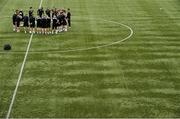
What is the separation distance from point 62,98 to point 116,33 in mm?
14821

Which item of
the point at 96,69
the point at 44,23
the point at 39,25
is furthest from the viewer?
the point at 39,25

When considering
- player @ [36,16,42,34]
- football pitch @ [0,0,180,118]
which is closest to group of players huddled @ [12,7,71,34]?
player @ [36,16,42,34]

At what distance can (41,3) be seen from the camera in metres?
52.0

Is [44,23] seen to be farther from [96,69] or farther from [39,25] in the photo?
[96,69]

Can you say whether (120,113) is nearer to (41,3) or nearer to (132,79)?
(132,79)

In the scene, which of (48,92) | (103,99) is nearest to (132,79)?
(103,99)

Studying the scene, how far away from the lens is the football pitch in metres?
23.5

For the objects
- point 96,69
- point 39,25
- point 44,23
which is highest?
point 44,23

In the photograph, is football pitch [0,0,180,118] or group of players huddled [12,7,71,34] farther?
group of players huddled [12,7,71,34]

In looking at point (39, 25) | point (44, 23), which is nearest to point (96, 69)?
point (44, 23)

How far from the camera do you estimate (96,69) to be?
29312 millimetres

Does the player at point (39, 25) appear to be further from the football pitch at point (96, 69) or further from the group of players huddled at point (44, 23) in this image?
the football pitch at point (96, 69)

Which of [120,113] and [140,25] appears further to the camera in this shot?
[140,25]

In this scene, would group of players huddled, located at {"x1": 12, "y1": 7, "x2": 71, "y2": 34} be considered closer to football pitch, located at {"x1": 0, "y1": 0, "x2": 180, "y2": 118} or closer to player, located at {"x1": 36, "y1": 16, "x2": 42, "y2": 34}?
player, located at {"x1": 36, "y1": 16, "x2": 42, "y2": 34}
